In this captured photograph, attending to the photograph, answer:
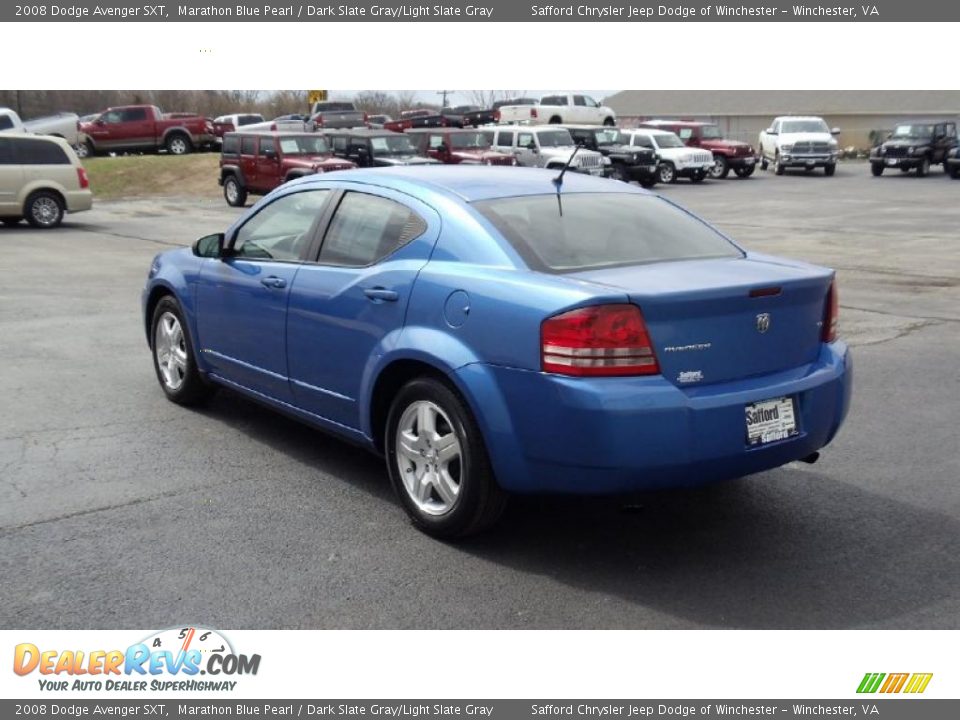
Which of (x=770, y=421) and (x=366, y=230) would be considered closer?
(x=770, y=421)

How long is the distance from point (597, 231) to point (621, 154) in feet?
99.8

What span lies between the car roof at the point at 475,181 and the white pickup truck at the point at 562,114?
137 feet

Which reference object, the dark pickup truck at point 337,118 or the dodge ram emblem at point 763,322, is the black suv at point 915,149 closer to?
the dark pickup truck at point 337,118

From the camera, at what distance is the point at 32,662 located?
12.9 feet

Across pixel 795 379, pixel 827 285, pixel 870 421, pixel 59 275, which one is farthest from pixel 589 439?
pixel 59 275

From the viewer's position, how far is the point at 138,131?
43344 mm

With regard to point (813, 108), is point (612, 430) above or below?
below

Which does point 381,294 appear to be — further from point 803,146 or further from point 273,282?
point 803,146

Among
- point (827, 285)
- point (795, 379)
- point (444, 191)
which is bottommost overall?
point (795, 379)

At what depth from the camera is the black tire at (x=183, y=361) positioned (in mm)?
7098

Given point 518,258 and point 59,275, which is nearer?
point 518,258

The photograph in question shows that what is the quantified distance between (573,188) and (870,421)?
2770 millimetres

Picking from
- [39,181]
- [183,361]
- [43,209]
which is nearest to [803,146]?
[43,209]

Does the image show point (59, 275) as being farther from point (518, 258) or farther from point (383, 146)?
point (383, 146)
